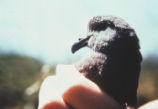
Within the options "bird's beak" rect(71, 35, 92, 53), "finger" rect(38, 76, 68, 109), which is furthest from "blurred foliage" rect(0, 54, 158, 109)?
"finger" rect(38, 76, 68, 109)

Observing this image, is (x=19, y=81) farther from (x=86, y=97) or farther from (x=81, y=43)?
(x=86, y=97)

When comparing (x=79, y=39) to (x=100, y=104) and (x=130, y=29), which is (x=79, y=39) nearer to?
(x=130, y=29)

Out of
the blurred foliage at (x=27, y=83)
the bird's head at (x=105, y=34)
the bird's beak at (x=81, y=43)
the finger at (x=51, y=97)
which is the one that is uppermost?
the bird's head at (x=105, y=34)

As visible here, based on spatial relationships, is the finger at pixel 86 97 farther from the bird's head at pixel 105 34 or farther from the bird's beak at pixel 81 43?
the bird's beak at pixel 81 43

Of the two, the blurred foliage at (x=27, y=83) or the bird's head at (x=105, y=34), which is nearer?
the bird's head at (x=105, y=34)

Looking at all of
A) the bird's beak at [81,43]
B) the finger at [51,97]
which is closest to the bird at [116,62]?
the bird's beak at [81,43]

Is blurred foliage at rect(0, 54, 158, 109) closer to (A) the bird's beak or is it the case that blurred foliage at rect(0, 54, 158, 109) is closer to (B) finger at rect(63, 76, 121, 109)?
(A) the bird's beak

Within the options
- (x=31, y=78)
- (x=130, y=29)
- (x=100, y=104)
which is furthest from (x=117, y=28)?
(x=31, y=78)

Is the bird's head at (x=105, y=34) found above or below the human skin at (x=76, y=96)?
above
